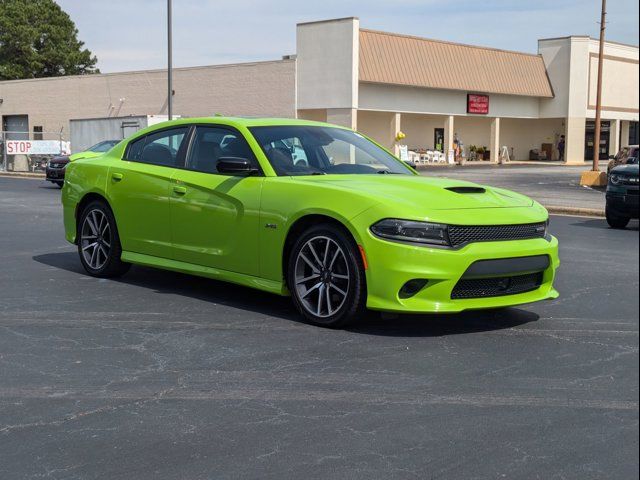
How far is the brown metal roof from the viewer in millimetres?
46406

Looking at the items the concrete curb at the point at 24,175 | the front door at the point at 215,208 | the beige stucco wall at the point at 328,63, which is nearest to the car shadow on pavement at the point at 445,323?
the front door at the point at 215,208

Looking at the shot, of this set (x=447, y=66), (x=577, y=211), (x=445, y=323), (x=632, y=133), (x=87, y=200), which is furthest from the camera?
(x=632, y=133)

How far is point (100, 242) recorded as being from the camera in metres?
8.57

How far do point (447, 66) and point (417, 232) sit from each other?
4713 centimetres

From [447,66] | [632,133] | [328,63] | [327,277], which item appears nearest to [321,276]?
[327,277]

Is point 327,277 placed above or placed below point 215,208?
below

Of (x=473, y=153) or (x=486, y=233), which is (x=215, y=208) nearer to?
(x=486, y=233)

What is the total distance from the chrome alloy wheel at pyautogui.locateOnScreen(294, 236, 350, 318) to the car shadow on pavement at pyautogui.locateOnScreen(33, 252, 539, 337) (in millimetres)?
235

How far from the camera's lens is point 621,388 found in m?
4.88

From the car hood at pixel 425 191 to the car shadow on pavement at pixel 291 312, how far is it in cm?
92

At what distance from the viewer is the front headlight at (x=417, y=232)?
5977 millimetres

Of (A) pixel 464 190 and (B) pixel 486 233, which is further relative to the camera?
(A) pixel 464 190

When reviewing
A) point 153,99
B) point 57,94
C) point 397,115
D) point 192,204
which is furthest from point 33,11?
point 192,204

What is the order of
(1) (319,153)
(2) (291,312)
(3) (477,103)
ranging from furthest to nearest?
(3) (477,103) < (1) (319,153) < (2) (291,312)
